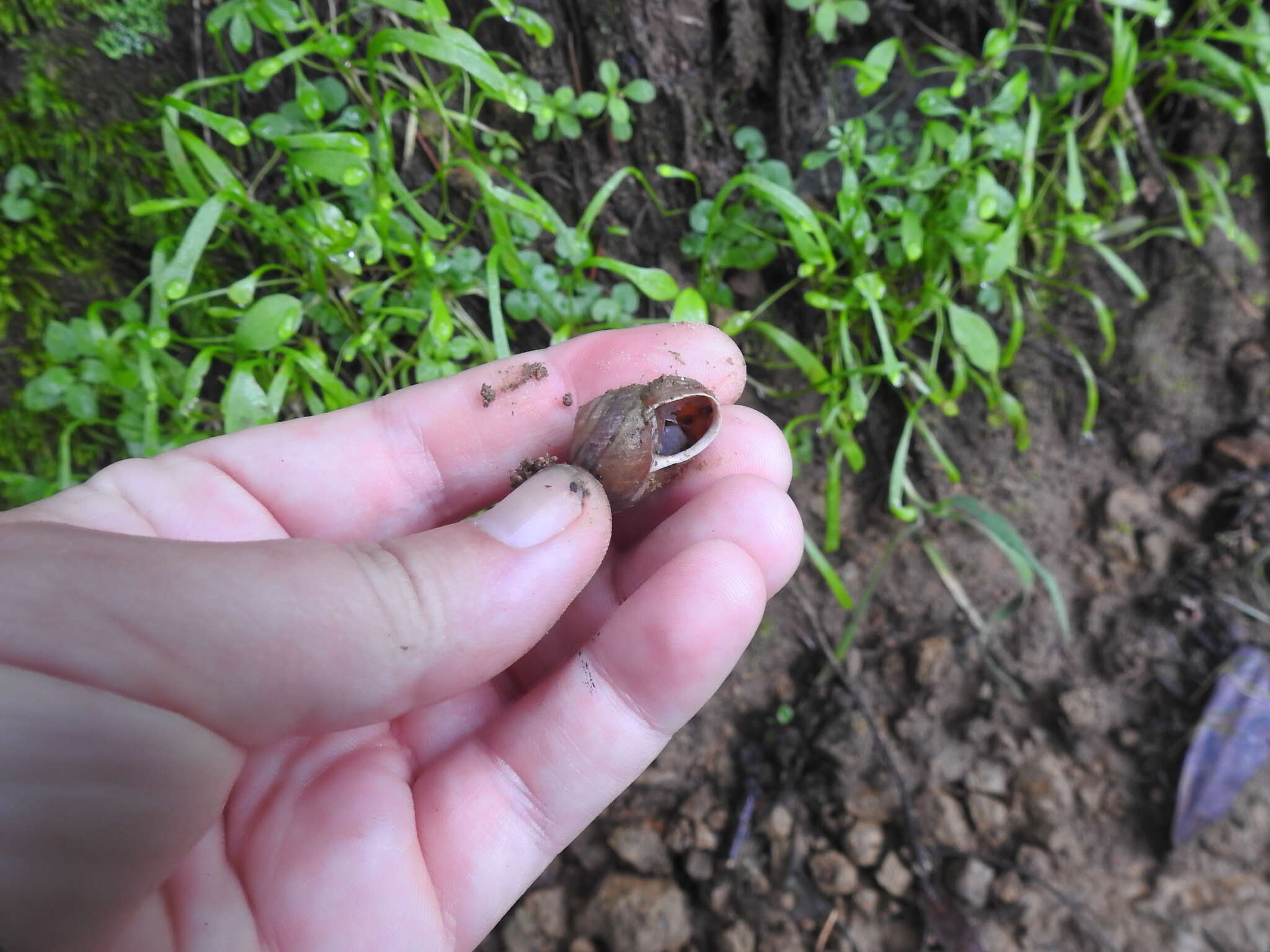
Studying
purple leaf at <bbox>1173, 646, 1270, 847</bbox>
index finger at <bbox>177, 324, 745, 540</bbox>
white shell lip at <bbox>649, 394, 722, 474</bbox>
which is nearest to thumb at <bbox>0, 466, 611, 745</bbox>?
white shell lip at <bbox>649, 394, 722, 474</bbox>

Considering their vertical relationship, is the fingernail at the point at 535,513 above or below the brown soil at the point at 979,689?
above

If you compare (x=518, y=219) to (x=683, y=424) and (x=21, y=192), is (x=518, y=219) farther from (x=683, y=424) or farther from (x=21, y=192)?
(x=21, y=192)

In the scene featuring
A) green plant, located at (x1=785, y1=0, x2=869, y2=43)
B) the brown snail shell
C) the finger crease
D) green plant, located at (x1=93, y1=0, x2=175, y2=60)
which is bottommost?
the finger crease

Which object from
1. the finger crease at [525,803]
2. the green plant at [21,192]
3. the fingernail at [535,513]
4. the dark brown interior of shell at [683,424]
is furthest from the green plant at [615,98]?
the finger crease at [525,803]

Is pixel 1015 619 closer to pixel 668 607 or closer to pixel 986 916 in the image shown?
pixel 986 916

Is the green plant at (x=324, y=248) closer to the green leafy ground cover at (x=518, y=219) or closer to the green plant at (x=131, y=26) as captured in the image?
the green leafy ground cover at (x=518, y=219)

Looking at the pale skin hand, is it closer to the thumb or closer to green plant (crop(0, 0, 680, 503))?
the thumb

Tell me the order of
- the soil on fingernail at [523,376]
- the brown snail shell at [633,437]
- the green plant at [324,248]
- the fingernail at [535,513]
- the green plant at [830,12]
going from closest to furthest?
the fingernail at [535,513]
the brown snail shell at [633,437]
the soil on fingernail at [523,376]
the green plant at [324,248]
the green plant at [830,12]
